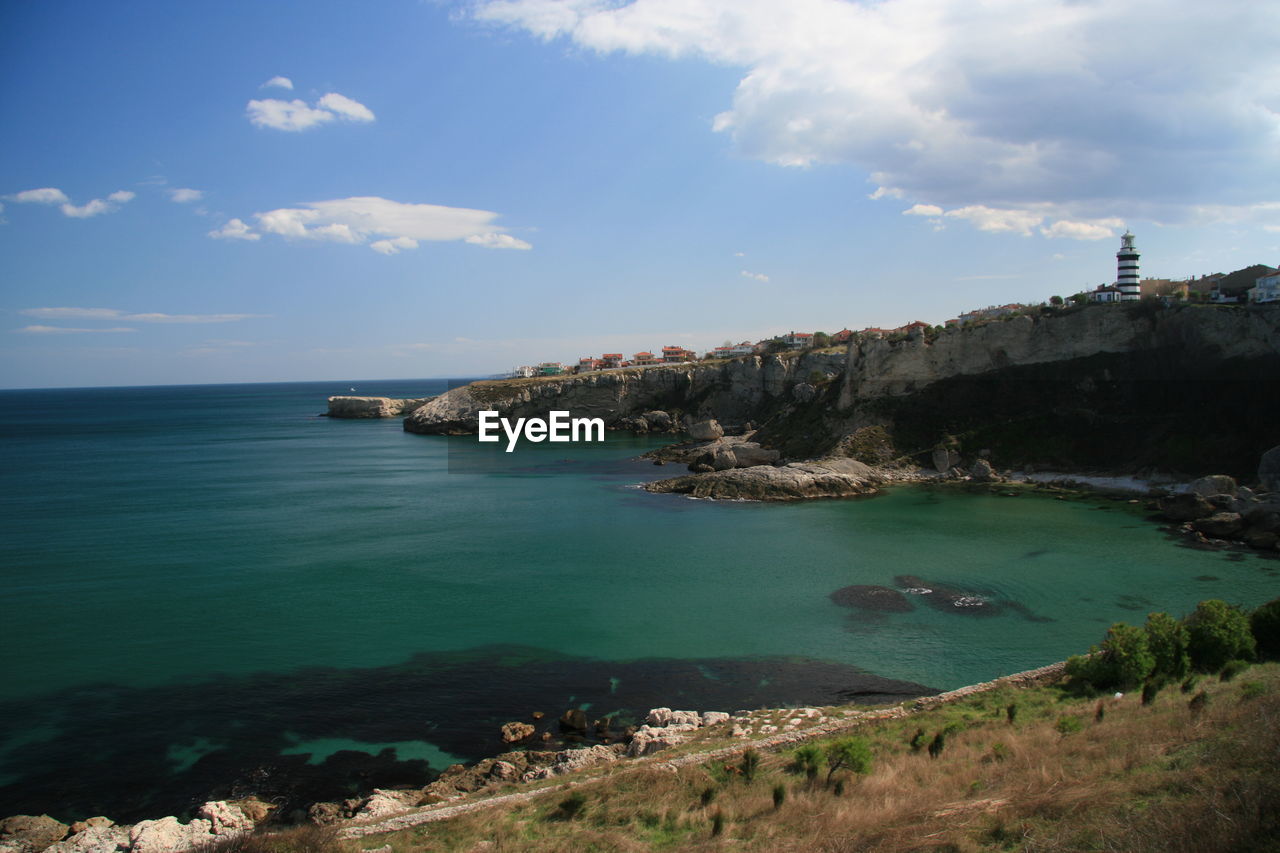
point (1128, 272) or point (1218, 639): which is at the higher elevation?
point (1128, 272)

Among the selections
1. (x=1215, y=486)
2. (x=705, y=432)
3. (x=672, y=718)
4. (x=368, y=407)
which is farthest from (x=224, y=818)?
(x=368, y=407)

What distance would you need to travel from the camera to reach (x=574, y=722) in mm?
17281

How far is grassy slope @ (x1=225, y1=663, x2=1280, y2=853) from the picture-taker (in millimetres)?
8148

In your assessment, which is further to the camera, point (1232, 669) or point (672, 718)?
point (672, 718)

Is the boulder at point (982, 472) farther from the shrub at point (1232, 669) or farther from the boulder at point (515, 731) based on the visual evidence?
the boulder at point (515, 731)

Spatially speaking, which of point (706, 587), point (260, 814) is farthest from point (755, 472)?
point (260, 814)

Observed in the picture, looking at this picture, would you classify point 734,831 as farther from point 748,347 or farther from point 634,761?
point 748,347

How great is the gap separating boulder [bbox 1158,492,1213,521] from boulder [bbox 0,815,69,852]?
4472cm

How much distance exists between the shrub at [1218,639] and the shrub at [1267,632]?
58 cm

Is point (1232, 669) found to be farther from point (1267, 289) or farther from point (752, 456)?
point (1267, 289)

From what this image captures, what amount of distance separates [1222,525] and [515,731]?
113 feet

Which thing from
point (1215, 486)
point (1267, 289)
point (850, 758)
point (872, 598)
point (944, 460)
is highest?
point (1267, 289)

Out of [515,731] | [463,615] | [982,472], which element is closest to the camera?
[515,731]

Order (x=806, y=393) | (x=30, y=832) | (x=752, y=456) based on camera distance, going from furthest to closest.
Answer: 1. (x=806, y=393)
2. (x=752, y=456)
3. (x=30, y=832)
